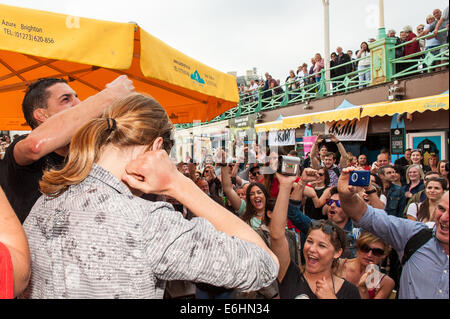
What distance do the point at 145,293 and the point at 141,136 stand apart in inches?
18.4

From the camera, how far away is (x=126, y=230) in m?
0.88

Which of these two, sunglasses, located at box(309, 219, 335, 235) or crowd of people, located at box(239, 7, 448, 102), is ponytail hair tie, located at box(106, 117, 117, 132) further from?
sunglasses, located at box(309, 219, 335, 235)

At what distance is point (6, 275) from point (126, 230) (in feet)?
1.08

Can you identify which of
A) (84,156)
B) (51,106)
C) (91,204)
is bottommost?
(91,204)

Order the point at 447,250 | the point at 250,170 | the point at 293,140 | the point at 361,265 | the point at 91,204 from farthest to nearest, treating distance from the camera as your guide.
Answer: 1. the point at 293,140
2. the point at 250,170
3. the point at 361,265
4. the point at 91,204
5. the point at 447,250

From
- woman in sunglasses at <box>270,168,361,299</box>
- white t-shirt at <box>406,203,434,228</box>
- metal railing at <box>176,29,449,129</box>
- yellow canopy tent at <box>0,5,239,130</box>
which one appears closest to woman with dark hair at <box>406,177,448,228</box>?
white t-shirt at <box>406,203,434,228</box>

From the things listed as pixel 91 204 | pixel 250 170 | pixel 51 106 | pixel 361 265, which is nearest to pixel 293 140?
pixel 250 170

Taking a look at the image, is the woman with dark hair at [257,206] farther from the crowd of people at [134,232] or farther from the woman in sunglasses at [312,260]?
the crowd of people at [134,232]

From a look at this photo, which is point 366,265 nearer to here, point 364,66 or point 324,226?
point 324,226

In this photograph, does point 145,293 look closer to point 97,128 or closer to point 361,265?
point 97,128

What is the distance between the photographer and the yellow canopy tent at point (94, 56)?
2309 millimetres

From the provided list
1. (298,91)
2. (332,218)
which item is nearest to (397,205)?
(332,218)

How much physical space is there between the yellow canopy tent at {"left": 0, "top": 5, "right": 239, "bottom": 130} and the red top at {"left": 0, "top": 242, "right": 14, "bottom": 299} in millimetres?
1822
